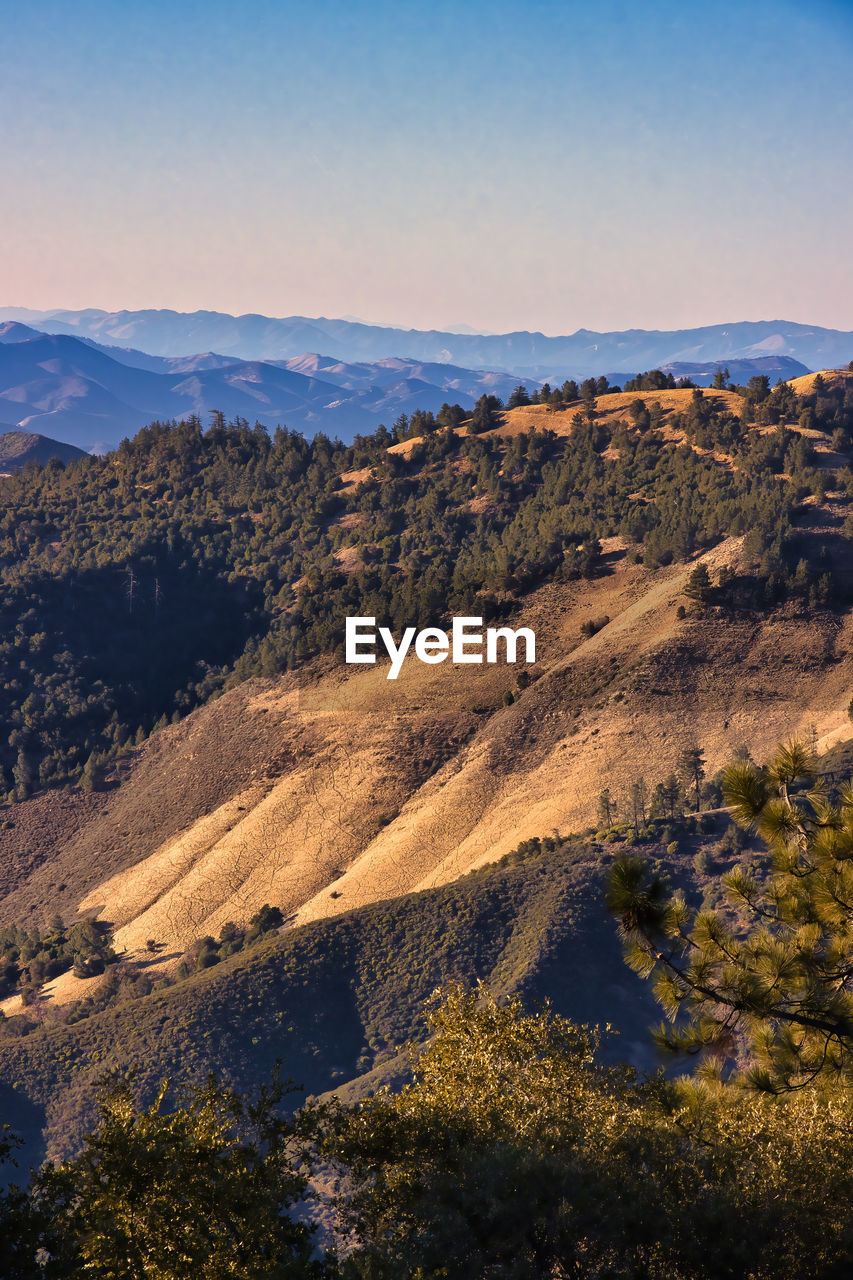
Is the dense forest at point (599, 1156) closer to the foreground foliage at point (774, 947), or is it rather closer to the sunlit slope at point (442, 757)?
the foreground foliage at point (774, 947)

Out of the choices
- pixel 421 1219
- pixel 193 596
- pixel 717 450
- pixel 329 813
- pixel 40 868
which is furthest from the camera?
pixel 193 596

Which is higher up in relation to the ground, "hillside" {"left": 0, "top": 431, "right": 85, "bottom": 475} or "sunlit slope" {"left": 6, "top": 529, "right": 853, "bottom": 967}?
"hillside" {"left": 0, "top": 431, "right": 85, "bottom": 475}

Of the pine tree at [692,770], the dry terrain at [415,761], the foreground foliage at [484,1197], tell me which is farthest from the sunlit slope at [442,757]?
the foreground foliage at [484,1197]

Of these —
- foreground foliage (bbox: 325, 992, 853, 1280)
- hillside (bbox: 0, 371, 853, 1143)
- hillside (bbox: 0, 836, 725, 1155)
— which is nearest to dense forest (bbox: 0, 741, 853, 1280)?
foreground foliage (bbox: 325, 992, 853, 1280)

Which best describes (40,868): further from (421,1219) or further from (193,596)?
(421,1219)

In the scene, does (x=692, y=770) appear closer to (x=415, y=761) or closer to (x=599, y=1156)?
(x=415, y=761)

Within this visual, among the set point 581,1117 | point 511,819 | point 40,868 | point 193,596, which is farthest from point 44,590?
point 581,1117

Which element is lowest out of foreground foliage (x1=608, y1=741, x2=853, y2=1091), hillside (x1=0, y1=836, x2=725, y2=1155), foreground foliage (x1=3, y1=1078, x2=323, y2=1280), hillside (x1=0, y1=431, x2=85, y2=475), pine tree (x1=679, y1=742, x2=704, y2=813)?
hillside (x1=0, y1=836, x2=725, y2=1155)

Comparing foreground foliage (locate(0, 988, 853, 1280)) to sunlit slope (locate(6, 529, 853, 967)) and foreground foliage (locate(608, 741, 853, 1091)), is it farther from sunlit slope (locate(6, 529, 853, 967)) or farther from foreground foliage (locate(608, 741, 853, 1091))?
sunlit slope (locate(6, 529, 853, 967))

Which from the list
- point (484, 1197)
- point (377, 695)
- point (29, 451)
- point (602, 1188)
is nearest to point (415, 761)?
point (377, 695)
